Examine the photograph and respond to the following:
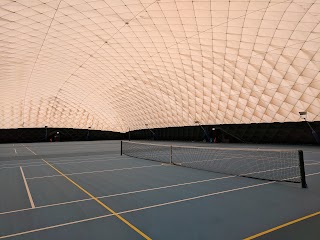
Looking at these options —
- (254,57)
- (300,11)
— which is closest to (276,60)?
(254,57)

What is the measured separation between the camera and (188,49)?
33.2 meters

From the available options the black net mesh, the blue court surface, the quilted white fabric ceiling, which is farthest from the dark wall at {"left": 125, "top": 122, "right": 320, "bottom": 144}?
the blue court surface

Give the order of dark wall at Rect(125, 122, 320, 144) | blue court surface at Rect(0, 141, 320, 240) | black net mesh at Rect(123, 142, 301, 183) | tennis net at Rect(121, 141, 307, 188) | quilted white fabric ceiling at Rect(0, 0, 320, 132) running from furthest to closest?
1. dark wall at Rect(125, 122, 320, 144)
2. quilted white fabric ceiling at Rect(0, 0, 320, 132)
3. black net mesh at Rect(123, 142, 301, 183)
4. tennis net at Rect(121, 141, 307, 188)
5. blue court surface at Rect(0, 141, 320, 240)

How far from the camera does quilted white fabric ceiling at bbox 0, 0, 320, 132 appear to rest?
23609 mm

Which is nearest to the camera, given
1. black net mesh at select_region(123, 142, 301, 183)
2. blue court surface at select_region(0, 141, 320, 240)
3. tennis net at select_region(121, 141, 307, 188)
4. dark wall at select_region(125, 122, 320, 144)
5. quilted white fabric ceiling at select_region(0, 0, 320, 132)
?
blue court surface at select_region(0, 141, 320, 240)

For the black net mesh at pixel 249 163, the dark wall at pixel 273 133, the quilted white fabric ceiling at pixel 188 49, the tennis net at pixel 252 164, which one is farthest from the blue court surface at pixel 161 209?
the dark wall at pixel 273 133

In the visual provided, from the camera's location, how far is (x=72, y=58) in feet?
125

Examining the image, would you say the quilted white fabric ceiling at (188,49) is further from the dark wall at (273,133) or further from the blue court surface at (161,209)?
the blue court surface at (161,209)

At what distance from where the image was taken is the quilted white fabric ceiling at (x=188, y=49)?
2361 cm

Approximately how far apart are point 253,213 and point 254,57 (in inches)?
1111

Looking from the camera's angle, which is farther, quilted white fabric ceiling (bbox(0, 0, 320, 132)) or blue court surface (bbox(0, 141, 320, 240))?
quilted white fabric ceiling (bbox(0, 0, 320, 132))

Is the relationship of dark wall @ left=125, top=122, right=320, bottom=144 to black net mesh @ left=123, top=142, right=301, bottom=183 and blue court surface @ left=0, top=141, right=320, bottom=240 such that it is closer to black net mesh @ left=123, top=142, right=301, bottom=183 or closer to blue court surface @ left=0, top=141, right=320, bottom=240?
black net mesh @ left=123, top=142, right=301, bottom=183

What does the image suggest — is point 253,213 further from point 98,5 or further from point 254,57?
point 254,57

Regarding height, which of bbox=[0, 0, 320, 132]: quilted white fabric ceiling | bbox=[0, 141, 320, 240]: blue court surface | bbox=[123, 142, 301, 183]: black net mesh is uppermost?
bbox=[0, 0, 320, 132]: quilted white fabric ceiling
